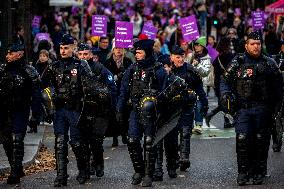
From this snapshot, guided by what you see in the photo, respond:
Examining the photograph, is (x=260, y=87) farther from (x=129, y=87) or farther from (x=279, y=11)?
(x=279, y=11)

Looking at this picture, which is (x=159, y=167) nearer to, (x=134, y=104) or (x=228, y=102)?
(x=134, y=104)

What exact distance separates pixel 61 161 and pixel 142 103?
4.01 ft

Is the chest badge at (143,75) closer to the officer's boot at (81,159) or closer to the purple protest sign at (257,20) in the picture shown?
the officer's boot at (81,159)

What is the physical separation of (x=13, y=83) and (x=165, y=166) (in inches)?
108

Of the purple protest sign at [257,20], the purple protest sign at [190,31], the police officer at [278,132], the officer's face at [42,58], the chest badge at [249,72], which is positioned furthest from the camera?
the purple protest sign at [257,20]

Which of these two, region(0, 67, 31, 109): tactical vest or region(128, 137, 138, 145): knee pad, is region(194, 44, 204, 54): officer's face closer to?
region(0, 67, 31, 109): tactical vest

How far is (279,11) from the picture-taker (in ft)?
110

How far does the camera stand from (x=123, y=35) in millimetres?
20406

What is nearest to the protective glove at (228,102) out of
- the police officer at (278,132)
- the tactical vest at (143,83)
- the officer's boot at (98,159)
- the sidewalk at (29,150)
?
the police officer at (278,132)

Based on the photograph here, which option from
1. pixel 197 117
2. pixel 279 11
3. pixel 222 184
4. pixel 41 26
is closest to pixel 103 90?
pixel 222 184

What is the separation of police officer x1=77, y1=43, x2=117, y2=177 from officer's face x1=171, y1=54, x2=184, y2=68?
1236 millimetres

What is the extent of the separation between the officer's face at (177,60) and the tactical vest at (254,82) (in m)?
2.11

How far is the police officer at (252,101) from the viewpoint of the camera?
13.2 meters

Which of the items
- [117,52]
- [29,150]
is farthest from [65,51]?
[117,52]
